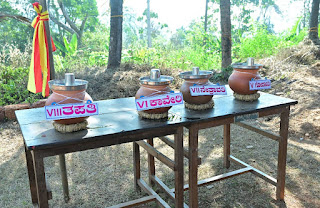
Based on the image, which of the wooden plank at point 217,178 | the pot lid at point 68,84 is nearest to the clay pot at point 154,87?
the pot lid at point 68,84

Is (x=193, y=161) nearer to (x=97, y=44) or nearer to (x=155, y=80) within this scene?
(x=155, y=80)

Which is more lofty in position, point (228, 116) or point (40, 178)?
point (228, 116)

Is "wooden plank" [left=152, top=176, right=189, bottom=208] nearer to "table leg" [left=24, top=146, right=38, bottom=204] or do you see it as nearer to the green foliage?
"table leg" [left=24, top=146, right=38, bottom=204]

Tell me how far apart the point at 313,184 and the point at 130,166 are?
1.82m

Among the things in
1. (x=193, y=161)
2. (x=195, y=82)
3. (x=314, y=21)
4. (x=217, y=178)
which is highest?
(x=314, y=21)

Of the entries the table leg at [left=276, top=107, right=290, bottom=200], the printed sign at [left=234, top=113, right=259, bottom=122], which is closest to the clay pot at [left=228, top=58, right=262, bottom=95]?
the printed sign at [left=234, top=113, right=259, bottom=122]

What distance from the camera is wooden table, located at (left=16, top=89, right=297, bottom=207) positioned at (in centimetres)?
156

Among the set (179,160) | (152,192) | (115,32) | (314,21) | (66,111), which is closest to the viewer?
(66,111)

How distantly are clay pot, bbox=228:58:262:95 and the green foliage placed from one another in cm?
362

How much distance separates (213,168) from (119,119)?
1655 mm

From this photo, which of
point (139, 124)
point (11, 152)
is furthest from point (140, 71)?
point (139, 124)

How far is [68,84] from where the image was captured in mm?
1656

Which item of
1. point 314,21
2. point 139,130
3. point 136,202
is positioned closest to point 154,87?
point 139,130

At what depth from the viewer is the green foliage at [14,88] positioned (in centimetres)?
485
